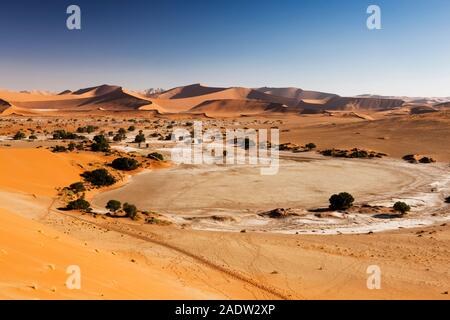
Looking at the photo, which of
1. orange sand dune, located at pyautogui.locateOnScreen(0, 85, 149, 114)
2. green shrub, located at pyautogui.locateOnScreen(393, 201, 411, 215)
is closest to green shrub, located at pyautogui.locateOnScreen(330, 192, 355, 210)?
green shrub, located at pyautogui.locateOnScreen(393, 201, 411, 215)

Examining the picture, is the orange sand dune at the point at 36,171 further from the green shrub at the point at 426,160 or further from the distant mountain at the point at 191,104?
the distant mountain at the point at 191,104

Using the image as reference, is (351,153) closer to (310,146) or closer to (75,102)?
(310,146)

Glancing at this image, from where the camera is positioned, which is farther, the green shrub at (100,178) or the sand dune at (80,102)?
the sand dune at (80,102)

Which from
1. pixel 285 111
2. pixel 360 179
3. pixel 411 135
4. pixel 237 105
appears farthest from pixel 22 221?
pixel 237 105

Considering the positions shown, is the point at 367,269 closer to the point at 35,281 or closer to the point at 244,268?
the point at 244,268

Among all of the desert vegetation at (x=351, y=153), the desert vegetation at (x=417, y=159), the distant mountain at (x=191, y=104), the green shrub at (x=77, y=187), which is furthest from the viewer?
the distant mountain at (x=191, y=104)

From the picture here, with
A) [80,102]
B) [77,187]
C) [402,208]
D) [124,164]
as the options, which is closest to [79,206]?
[77,187]

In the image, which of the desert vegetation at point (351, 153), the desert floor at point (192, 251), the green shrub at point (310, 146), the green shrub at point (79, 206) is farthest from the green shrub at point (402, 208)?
the green shrub at point (310, 146)
